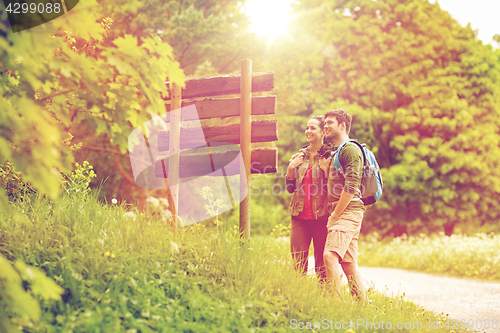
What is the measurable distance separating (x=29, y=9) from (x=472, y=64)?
13505 mm

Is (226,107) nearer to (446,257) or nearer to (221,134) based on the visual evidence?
(221,134)

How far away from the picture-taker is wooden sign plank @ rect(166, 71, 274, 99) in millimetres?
4207

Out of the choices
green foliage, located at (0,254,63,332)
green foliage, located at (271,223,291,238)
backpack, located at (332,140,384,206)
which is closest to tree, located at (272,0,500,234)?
green foliage, located at (271,223,291,238)

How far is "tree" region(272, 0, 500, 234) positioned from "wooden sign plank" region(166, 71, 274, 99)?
28.1 ft

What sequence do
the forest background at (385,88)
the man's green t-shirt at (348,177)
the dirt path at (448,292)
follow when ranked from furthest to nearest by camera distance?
the forest background at (385,88), the dirt path at (448,292), the man's green t-shirt at (348,177)

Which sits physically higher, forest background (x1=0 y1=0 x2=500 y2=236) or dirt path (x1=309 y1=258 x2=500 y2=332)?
forest background (x1=0 y1=0 x2=500 y2=236)

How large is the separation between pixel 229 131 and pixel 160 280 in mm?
2020

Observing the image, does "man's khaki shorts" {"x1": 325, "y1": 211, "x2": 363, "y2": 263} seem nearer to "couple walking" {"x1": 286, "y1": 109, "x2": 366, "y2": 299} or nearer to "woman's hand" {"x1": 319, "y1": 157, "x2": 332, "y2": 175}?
"couple walking" {"x1": 286, "y1": 109, "x2": 366, "y2": 299}

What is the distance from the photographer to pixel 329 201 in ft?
11.8

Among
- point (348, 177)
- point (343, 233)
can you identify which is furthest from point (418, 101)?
point (343, 233)

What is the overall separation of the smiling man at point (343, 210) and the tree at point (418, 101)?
880cm

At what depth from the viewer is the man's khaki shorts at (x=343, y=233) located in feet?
10.9

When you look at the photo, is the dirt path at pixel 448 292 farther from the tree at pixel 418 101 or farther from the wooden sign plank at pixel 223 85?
the tree at pixel 418 101

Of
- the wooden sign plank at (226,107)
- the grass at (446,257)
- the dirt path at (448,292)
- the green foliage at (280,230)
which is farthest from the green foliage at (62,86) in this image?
the grass at (446,257)
